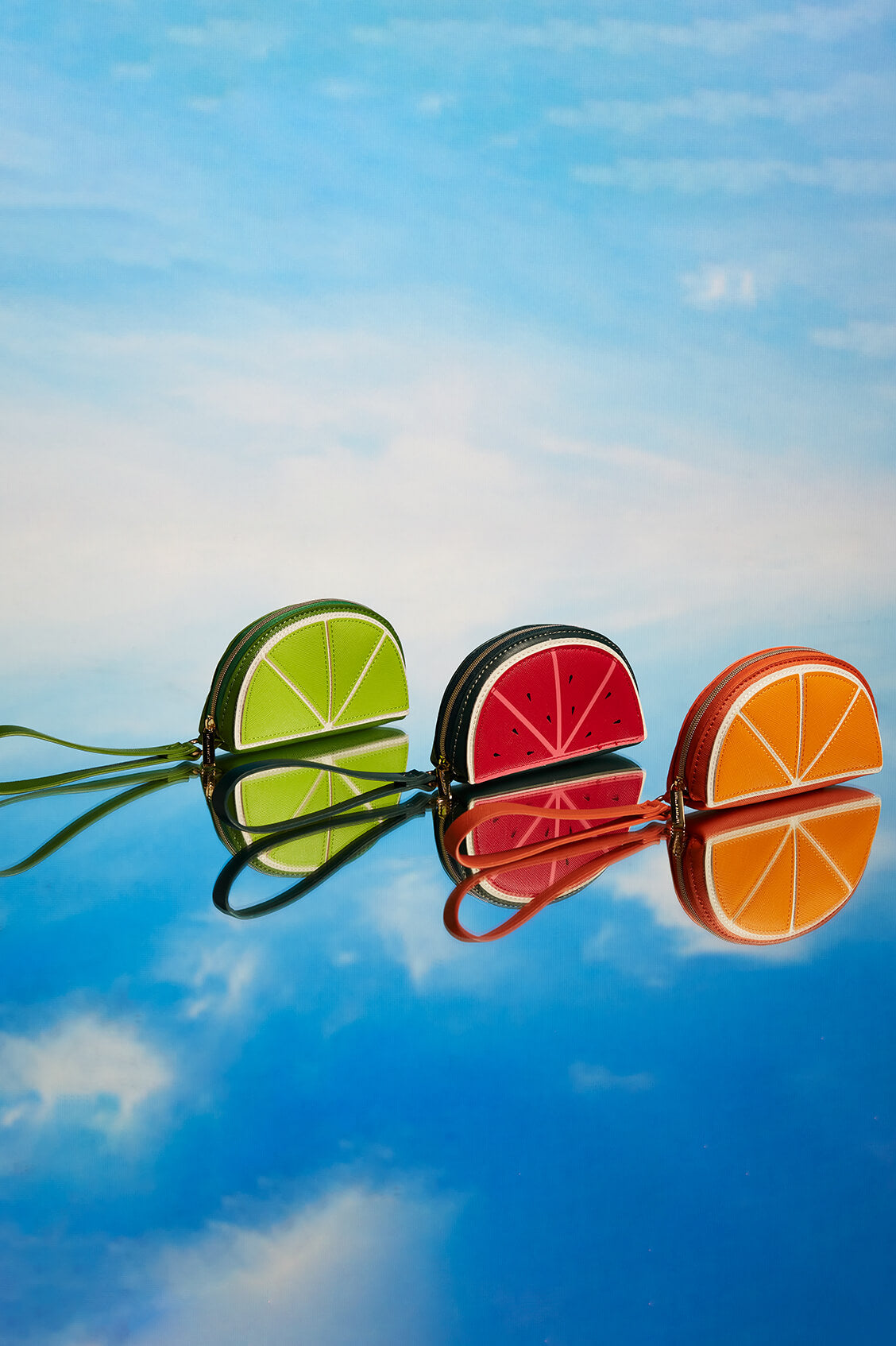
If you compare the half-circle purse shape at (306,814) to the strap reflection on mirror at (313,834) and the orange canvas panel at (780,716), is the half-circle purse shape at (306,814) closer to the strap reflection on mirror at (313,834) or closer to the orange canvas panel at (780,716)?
the strap reflection on mirror at (313,834)

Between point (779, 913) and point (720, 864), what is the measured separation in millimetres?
181

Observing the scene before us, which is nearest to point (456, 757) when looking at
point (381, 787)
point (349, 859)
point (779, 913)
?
point (381, 787)

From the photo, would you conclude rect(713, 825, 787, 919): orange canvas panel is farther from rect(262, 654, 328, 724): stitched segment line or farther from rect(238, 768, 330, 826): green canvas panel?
rect(262, 654, 328, 724): stitched segment line

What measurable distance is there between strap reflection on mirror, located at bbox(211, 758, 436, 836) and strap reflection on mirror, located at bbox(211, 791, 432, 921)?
1 centimetres

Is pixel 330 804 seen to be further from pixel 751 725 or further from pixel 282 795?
pixel 751 725

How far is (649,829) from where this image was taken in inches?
103

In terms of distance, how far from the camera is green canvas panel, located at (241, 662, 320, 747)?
10.6 feet

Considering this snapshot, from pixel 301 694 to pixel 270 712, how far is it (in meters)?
0.12

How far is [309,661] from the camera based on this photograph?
334 cm

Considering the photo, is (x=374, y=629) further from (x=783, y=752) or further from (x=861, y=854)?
(x=861, y=854)

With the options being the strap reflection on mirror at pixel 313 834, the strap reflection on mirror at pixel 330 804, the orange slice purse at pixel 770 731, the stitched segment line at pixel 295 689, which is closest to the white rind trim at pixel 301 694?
the stitched segment line at pixel 295 689

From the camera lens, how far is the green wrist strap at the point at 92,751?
3.05 metres

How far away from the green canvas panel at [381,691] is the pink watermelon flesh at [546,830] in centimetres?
79

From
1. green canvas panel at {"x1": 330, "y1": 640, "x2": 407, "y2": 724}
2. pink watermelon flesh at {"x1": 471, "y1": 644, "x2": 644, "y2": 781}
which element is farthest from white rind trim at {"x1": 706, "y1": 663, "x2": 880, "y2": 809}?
green canvas panel at {"x1": 330, "y1": 640, "x2": 407, "y2": 724}
